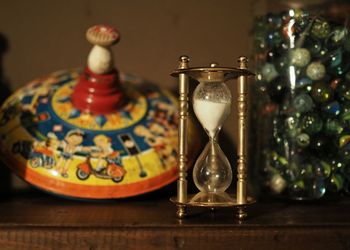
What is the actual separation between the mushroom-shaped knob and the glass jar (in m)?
0.29

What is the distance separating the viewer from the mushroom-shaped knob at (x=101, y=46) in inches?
37.0

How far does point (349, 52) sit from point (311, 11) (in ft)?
0.33

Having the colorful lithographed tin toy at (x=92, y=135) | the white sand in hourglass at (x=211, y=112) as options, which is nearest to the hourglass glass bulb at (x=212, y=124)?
the white sand in hourglass at (x=211, y=112)

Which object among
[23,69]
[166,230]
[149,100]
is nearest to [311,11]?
[149,100]

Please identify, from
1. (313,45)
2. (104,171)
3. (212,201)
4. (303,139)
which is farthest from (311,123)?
(104,171)

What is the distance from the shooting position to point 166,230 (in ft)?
2.39

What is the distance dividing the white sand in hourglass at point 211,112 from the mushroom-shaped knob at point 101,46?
0.78ft

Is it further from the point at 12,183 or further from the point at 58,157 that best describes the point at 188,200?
the point at 12,183

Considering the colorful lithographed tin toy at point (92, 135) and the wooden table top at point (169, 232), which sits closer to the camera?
the wooden table top at point (169, 232)

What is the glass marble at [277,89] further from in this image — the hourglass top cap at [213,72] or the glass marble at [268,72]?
the hourglass top cap at [213,72]

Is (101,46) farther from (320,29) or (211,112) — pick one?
(320,29)

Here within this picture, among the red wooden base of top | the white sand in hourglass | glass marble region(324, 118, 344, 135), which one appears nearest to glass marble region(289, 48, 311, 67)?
glass marble region(324, 118, 344, 135)

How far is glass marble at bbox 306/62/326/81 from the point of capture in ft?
3.03

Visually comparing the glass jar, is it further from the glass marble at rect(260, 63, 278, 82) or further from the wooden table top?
the wooden table top
